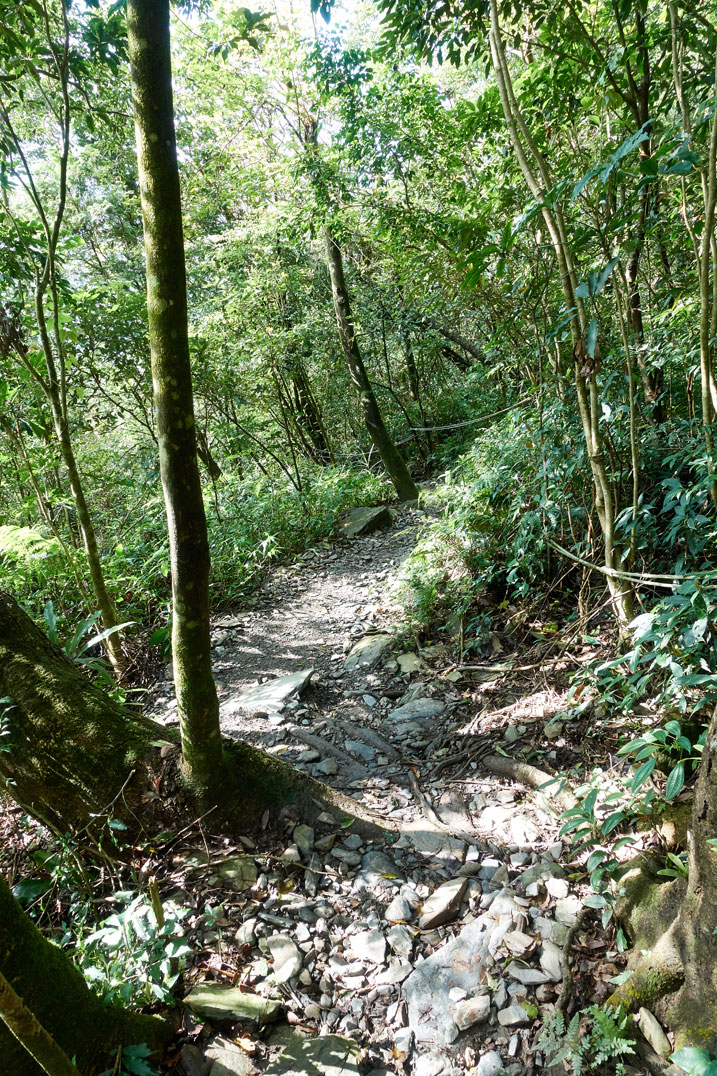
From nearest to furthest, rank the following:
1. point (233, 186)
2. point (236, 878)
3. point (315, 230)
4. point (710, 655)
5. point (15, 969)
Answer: point (15, 969), point (710, 655), point (236, 878), point (315, 230), point (233, 186)

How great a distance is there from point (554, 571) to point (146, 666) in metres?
3.54

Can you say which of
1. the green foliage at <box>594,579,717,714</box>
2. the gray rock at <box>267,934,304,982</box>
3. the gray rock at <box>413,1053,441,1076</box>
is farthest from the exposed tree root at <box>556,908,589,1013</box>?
the gray rock at <box>267,934,304,982</box>

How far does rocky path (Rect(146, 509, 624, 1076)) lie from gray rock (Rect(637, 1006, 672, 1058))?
0.29 meters

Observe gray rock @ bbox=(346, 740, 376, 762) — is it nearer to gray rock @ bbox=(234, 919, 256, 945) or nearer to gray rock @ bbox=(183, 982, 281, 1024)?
gray rock @ bbox=(234, 919, 256, 945)

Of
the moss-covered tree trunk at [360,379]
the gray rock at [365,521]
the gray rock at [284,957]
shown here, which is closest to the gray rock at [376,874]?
the gray rock at [284,957]

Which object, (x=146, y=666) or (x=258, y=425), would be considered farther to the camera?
(x=258, y=425)

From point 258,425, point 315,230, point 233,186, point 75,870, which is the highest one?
point 233,186

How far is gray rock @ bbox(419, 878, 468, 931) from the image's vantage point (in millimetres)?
2307

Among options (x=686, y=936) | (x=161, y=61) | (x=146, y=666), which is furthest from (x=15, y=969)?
(x=146, y=666)

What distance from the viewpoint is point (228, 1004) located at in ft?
6.39

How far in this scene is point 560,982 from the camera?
6.32 ft

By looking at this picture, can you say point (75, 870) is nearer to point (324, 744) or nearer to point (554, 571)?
point (324, 744)

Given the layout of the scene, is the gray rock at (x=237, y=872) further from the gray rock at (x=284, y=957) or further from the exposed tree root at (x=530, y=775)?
the exposed tree root at (x=530, y=775)

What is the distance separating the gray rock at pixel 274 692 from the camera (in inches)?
162
